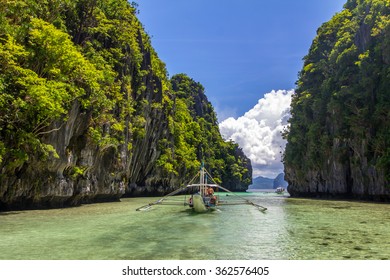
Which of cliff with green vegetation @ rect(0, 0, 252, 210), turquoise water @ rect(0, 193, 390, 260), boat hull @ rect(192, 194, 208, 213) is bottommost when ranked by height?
turquoise water @ rect(0, 193, 390, 260)

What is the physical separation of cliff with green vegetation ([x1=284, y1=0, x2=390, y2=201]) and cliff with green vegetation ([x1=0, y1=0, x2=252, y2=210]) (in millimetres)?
22811

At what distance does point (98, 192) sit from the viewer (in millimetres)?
29422

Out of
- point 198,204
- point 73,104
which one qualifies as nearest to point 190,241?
point 198,204

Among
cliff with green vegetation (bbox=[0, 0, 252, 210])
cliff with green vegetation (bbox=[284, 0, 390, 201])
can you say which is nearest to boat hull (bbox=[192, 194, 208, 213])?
cliff with green vegetation (bbox=[0, 0, 252, 210])

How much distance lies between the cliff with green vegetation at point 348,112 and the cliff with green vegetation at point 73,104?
898 inches

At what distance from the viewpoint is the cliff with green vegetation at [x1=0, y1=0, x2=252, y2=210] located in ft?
54.3

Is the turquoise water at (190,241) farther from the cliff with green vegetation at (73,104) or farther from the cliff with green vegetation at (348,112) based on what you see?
the cliff with green vegetation at (348,112)

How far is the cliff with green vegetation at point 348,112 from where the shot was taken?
105ft

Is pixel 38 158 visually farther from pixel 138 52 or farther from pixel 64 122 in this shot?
pixel 138 52

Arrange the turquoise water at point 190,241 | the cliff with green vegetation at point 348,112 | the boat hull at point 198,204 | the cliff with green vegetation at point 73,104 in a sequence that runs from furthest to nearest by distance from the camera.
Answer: the cliff with green vegetation at point 348,112 → the boat hull at point 198,204 → the cliff with green vegetation at point 73,104 → the turquoise water at point 190,241

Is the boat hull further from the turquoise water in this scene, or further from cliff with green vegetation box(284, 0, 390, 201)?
cliff with green vegetation box(284, 0, 390, 201)

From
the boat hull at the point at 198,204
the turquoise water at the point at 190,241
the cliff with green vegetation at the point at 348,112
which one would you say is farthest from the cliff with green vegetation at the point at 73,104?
the cliff with green vegetation at the point at 348,112

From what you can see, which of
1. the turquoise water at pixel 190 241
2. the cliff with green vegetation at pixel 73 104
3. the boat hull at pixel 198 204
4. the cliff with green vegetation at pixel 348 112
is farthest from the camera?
the cliff with green vegetation at pixel 348 112
